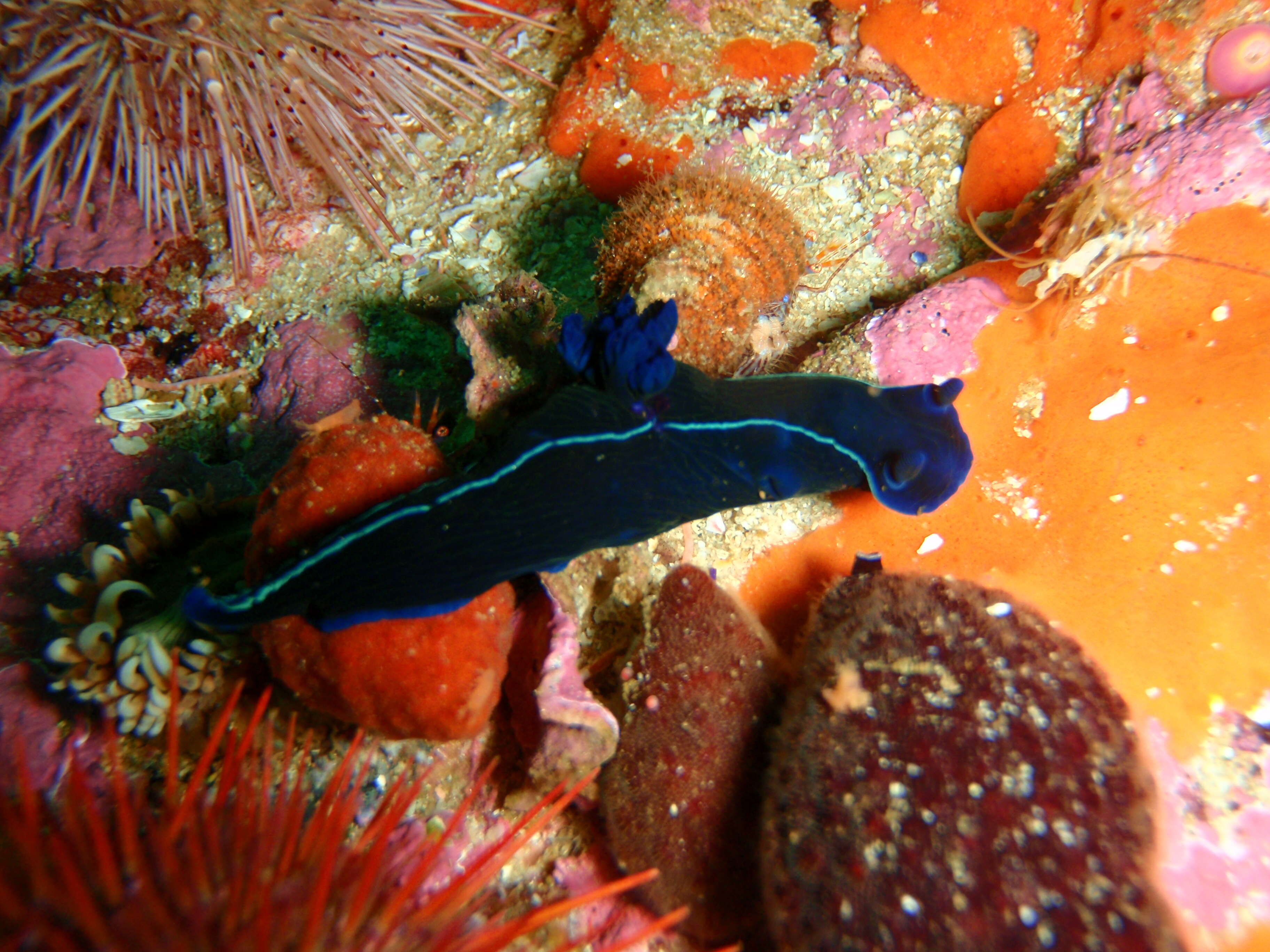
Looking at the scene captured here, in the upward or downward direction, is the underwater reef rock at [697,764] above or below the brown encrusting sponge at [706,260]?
below

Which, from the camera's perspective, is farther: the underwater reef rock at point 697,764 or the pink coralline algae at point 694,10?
the pink coralline algae at point 694,10

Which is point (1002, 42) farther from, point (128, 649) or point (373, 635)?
point (128, 649)

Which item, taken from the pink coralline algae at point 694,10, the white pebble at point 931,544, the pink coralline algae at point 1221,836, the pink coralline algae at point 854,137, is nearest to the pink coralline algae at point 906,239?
the pink coralline algae at point 854,137

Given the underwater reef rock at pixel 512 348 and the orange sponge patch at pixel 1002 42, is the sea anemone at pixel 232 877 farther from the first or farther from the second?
the orange sponge patch at pixel 1002 42

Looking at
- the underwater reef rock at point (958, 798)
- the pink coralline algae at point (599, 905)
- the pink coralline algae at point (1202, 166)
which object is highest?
the pink coralline algae at point (1202, 166)

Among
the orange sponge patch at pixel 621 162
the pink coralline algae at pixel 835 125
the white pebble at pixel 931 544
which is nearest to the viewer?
the white pebble at pixel 931 544

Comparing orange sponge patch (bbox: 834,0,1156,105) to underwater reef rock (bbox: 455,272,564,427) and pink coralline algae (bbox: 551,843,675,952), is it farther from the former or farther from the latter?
pink coralline algae (bbox: 551,843,675,952)

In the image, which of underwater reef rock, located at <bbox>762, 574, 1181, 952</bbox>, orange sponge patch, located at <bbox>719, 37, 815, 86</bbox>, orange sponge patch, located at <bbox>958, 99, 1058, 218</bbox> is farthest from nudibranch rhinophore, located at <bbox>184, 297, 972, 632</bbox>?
orange sponge patch, located at <bbox>719, 37, 815, 86</bbox>
